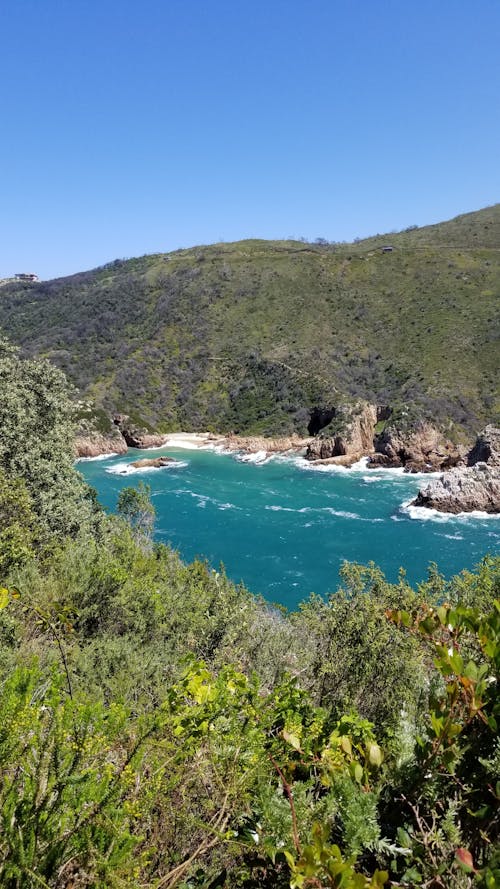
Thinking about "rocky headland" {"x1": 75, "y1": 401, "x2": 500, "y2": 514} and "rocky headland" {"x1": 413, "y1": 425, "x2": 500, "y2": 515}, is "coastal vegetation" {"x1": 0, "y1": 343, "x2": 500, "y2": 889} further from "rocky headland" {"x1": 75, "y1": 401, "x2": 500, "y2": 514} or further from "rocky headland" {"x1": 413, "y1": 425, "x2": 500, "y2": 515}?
"rocky headland" {"x1": 75, "y1": 401, "x2": 500, "y2": 514}

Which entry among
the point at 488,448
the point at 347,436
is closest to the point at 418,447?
the point at 347,436

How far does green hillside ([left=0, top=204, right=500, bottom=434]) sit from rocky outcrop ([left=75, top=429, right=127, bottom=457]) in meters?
7.00

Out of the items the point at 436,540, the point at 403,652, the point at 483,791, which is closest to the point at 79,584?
the point at 403,652

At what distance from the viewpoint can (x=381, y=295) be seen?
101812mm

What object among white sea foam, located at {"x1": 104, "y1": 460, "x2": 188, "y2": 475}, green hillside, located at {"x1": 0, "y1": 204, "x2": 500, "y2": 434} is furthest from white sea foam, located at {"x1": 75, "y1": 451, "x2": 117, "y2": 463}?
green hillside, located at {"x1": 0, "y1": 204, "x2": 500, "y2": 434}

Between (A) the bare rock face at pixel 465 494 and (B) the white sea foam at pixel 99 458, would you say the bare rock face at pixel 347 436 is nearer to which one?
(A) the bare rock face at pixel 465 494

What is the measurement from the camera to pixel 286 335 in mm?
98375

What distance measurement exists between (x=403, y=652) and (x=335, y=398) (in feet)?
228

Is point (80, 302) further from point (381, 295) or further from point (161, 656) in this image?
point (161, 656)

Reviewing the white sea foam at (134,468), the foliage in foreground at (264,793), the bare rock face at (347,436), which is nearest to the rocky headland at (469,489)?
the bare rock face at (347,436)

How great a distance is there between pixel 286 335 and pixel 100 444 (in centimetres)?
4319

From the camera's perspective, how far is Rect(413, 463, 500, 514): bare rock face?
164 feet

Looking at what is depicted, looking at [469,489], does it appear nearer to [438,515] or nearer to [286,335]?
[438,515]

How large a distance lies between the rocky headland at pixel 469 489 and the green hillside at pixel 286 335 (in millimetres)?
14886
